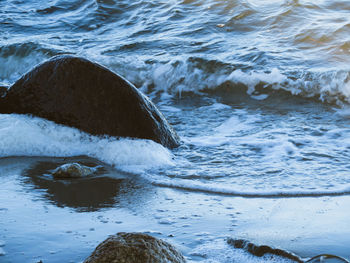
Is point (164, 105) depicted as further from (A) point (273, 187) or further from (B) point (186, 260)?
(B) point (186, 260)

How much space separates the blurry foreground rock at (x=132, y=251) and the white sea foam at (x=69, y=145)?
6.77 feet

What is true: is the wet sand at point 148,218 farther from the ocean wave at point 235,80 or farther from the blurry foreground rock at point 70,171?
the ocean wave at point 235,80

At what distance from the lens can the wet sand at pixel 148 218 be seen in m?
2.72

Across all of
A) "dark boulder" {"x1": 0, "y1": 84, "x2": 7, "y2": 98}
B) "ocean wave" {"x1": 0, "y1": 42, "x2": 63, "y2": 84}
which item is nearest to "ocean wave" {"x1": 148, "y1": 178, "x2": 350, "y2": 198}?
"dark boulder" {"x1": 0, "y1": 84, "x2": 7, "y2": 98}

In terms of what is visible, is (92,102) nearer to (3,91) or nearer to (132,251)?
(3,91)

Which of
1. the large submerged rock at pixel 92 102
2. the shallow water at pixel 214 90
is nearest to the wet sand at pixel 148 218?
the shallow water at pixel 214 90

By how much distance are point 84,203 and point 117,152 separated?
1141mm

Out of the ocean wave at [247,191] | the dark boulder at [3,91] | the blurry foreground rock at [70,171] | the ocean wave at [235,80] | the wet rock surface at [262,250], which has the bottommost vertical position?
the ocean wave at [247,191]

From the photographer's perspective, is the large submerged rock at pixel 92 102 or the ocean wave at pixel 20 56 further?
the ocean wave at pixel 20 56

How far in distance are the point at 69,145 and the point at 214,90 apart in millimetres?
3359

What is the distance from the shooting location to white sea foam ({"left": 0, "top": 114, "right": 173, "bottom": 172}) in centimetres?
449

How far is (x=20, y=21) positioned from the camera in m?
12.0

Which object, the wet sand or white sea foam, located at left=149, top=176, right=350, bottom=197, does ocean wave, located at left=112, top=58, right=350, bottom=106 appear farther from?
the wet sand

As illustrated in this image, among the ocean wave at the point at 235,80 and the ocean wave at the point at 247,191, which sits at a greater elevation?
the ocean wave at the point at 235,80
